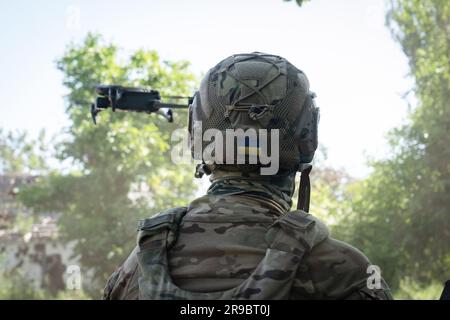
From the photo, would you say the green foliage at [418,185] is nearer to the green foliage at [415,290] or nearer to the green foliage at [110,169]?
the green foliage at [415,290]

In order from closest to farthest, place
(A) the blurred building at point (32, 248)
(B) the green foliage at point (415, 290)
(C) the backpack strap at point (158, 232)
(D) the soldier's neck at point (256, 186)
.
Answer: (C) the backpack strap at point (158, 232)
(D) the soldier's neck at point (256, 186)
(B) the green foliage at point (415, 290)
(A) the blurred building at point (32, 248)

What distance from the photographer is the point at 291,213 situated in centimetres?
233

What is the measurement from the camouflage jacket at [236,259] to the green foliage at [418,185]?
69.7 feet

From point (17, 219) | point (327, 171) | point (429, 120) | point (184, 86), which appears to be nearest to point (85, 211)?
point (184, 86)

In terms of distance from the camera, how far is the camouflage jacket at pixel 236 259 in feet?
7.42

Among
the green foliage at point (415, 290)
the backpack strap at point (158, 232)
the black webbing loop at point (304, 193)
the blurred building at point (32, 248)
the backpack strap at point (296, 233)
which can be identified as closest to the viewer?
the backpack strap at point (296, 233)

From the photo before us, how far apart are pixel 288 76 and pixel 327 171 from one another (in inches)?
1763

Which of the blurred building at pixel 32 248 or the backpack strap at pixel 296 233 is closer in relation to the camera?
the backpack strap at pixel 296 233

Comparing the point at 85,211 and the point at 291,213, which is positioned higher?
the point at 291,213

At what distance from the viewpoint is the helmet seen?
2.63m

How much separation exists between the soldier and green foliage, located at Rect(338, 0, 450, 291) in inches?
827

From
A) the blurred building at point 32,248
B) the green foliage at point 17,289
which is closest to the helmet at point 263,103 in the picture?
the green foliage at point 17,289

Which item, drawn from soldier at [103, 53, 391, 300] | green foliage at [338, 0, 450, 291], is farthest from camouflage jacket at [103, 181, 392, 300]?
green foliage at [338, 0, 450, 291]
